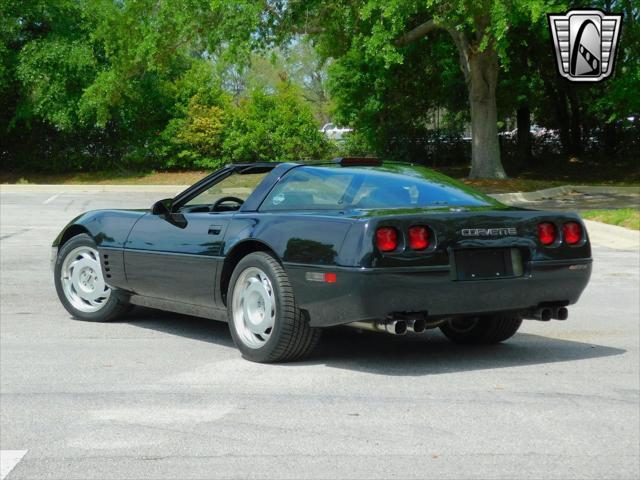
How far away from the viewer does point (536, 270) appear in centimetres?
722

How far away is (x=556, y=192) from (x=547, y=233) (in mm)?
20794

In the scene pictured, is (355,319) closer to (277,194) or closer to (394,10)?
(277,194)

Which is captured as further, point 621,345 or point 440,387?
point 621,345

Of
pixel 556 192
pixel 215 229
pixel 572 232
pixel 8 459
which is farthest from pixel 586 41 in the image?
pixel 8 459

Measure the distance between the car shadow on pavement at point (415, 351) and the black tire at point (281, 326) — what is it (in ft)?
0.48

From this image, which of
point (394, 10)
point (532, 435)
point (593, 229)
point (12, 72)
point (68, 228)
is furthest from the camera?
point (12, 72)

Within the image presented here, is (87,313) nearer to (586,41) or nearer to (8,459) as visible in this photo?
(8,459)

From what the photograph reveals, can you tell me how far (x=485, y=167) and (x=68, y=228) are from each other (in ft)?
70.8

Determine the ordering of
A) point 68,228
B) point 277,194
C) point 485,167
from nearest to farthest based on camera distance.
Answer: point 277,194 < point 68,228 < point 485,167

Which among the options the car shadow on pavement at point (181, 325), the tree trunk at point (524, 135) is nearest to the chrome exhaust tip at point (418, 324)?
the car shadow on pavement at point (181, 325)

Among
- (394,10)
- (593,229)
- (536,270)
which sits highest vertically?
(394,10)

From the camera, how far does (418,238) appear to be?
22.5ft

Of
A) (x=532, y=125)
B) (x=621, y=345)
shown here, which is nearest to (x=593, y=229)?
(x=621, y=345)

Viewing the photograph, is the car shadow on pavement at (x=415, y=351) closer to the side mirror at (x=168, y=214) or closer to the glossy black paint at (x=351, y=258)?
the glossy black paint at (x=351, y=258)
